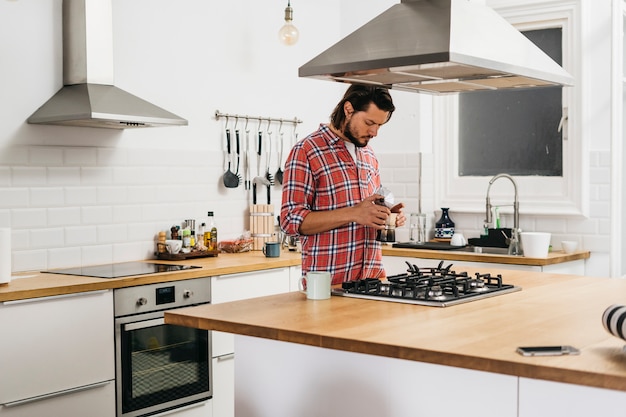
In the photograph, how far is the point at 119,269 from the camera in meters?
4.39

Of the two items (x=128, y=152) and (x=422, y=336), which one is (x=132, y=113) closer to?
Result: (x=128, y=152)

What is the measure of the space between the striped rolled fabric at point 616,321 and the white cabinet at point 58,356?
248 cm

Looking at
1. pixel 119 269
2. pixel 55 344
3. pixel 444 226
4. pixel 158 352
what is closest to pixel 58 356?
pixel 55 344

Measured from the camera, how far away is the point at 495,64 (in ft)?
9.73

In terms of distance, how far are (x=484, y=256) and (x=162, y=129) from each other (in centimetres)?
217

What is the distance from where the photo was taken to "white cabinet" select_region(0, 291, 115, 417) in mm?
3553

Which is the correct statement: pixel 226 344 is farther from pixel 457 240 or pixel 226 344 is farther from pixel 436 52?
pixel 436 52

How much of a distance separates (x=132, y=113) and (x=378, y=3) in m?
2.68

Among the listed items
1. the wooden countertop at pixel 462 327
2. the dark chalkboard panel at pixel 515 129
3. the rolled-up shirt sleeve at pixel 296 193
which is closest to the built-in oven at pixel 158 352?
the rolled-up shirt sleeve at pixel 296 193

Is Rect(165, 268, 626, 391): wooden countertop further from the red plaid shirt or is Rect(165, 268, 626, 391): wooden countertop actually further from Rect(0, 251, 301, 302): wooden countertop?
Rect(0, 251, 301, 302): wooden countertop

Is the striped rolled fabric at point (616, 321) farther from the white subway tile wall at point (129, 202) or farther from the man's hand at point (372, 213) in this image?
the white subway tile wall at point (129, 202)

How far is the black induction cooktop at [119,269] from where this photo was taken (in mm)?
A: 4172

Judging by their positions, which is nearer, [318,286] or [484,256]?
[318,286]

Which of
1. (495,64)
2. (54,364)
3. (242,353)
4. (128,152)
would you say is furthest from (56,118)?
(495,64)
